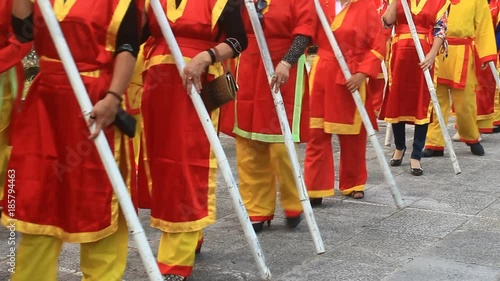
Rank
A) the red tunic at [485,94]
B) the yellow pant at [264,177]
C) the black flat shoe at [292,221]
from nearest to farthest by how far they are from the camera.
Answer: the yellow pant at [264,177], the black flat shoe at [292,221], the red tunic at [485,94]

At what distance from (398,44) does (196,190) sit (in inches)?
147

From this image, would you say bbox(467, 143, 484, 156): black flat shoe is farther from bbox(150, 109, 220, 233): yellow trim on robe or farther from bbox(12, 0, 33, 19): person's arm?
bbox(12, 0, 33, 19): person's arm

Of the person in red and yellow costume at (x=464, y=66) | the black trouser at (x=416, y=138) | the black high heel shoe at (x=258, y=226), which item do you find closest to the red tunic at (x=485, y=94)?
the person in red and yellow costume at (x=464, y=66)

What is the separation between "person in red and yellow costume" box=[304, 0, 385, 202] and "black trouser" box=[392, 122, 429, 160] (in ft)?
4.46

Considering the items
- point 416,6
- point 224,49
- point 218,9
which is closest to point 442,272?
point 224,49

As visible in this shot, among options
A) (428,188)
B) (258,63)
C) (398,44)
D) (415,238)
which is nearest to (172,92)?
(258,63)

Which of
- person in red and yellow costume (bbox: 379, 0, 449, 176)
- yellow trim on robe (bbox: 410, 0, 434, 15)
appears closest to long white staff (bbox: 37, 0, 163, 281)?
→ person in red and yellow costume (bbox: 379, 0, 449, 176)

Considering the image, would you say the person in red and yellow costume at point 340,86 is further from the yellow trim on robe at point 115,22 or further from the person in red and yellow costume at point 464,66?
the yellow trim on robe at point 115,22

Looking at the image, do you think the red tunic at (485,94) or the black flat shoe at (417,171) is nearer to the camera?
the black flat shoe at (417,171)

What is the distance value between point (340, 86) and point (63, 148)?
2956mm

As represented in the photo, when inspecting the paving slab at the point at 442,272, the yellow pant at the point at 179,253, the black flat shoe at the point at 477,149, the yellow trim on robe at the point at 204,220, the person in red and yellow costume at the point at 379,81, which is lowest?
the paving slab at the point at 442,272

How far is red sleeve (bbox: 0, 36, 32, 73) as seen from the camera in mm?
3411

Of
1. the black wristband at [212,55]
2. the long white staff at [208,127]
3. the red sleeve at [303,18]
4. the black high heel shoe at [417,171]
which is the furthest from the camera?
the black high heel shoe at [417,171]

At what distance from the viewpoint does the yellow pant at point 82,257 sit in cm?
316
